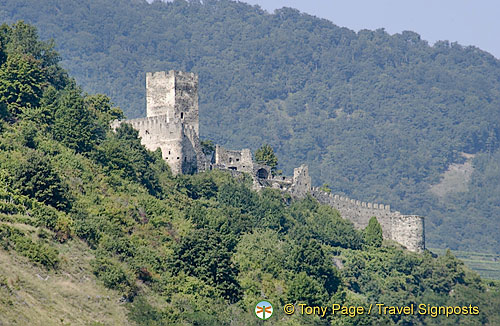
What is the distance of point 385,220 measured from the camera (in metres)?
101

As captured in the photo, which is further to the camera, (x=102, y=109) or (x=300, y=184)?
(x=300, y=184)

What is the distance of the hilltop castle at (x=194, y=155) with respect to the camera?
89688mm

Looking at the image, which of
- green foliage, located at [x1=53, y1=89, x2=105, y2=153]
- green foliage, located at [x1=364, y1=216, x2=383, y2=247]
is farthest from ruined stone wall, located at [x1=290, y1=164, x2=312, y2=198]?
green foliage, located at [x1=53, y1=89, x2=105, y2=153]

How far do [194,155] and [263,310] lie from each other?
24.1 metres

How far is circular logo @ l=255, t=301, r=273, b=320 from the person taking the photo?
224ft

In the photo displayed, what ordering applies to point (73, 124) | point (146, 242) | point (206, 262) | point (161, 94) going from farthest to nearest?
point (161, 94), point (73, 124), point (146, 242), point (206, 262)

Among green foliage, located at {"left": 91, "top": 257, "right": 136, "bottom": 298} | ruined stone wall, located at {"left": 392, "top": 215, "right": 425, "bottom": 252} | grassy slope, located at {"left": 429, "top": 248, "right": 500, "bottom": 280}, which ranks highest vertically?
green foliage, located at {"left": 91, "top": 257, "right": 136, "bottom": 298}

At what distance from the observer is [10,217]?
63.0 m

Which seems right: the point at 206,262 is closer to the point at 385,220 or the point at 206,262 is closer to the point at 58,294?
the point at 58,294

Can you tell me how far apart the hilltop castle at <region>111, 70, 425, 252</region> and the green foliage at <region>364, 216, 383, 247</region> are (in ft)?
6.30

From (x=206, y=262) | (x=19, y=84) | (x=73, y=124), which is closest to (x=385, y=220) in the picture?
(x=73, y=124)

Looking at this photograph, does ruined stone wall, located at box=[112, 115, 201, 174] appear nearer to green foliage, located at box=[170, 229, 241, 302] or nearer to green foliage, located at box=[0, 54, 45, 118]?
green foliage, located at box=[0, 54, 45, 118]

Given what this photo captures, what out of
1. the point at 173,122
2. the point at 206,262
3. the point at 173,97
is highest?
the point at 173,97

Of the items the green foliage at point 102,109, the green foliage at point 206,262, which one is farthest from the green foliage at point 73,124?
the green foliage at point 206,262
